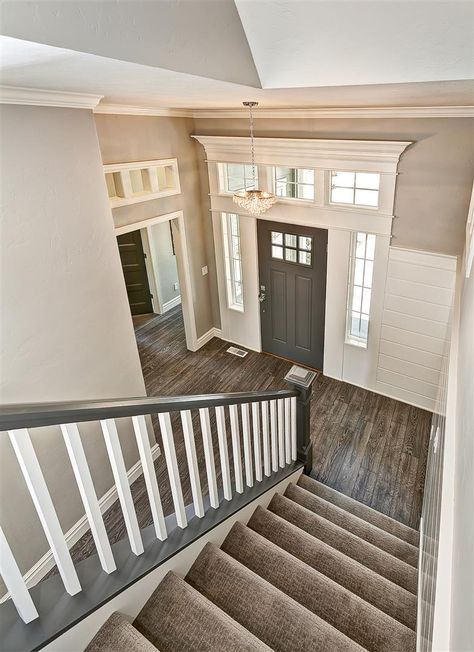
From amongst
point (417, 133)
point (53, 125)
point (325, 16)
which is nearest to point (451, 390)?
point (325, 16)

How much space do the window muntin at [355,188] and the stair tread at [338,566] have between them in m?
2.93

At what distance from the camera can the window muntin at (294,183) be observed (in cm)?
419

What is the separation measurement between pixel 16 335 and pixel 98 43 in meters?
1.72

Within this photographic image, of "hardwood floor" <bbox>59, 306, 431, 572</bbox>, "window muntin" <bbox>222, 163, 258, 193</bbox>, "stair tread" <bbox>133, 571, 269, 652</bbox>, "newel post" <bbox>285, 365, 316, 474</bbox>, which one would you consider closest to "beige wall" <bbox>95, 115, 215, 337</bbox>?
"window muntin" <bbox>222, 163, 258, 193</bbox>

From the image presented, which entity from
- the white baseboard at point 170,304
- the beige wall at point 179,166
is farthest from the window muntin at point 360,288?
the white baseboard at point 170,304

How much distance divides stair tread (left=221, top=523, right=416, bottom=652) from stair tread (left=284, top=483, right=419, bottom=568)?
0.75 metres

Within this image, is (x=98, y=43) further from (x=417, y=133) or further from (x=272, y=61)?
(x=417, y=133)

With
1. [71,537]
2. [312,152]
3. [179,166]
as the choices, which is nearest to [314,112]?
[312,152]

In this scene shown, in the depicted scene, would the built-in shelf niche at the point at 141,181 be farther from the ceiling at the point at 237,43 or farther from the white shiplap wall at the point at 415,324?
the white shiplap wall at the point at 415,324

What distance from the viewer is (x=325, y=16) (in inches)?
53.9

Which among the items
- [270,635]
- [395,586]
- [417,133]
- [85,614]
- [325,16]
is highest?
[325,16]

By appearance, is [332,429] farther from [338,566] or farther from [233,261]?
[233,261]

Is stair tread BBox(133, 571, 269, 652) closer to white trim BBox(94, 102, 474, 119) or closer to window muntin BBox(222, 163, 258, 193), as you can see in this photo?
white trim BBox(94, 102, 474, 119)

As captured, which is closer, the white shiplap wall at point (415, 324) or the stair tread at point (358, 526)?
the stair tread at point (358, 526)
